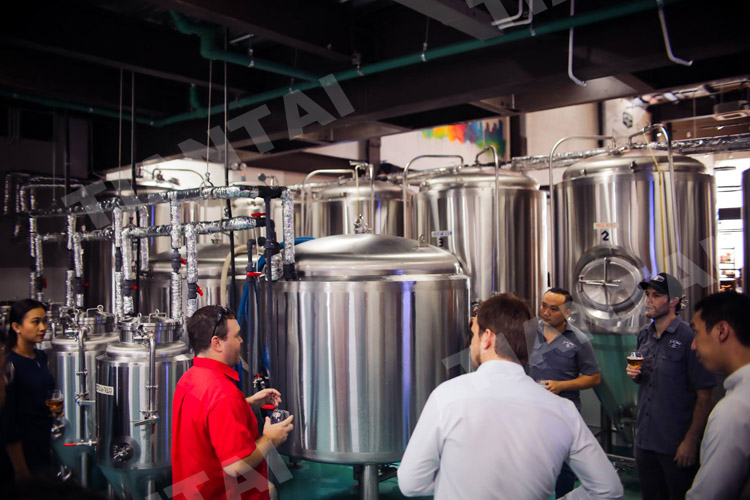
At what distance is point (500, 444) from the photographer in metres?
1.78

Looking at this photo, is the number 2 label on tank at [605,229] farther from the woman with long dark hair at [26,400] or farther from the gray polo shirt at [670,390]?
the woman with long dark hair at [26,400]

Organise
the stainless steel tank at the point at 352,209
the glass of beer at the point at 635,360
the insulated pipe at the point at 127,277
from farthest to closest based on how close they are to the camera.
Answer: the stainless steel tank at the point at 352,209, the insulated pipe at the point at 127,277, the glass of beer at the point at 635,360

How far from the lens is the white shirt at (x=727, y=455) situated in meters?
1.69

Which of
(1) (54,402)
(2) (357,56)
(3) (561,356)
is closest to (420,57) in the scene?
(2) (357,56)

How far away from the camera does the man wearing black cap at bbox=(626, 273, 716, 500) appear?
3.11m

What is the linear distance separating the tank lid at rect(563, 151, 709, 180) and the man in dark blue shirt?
1.27 meters

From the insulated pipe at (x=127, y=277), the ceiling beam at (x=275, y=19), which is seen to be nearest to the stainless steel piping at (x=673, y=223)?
the ceiling beam at (x=275, y=19)

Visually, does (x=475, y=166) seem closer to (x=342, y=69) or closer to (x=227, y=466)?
(x=342, y=69)

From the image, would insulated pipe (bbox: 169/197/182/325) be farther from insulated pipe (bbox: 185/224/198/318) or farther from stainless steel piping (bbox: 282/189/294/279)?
stainless steel piping (bbox: 282/189/294/279)

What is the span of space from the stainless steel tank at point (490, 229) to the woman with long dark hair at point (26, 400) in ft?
10.7

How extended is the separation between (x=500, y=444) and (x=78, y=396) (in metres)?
3.33

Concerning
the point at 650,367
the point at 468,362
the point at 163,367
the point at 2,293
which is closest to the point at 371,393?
the point at 468,362

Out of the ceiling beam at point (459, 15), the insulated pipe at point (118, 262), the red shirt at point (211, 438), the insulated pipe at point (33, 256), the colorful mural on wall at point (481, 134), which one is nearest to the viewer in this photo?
the red shirt at point (211, 438)

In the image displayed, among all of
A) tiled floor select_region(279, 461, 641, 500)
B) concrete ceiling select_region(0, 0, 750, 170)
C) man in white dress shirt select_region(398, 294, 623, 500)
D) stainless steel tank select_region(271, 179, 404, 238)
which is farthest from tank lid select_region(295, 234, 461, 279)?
stainless steel tank select_region(271, 179, 404, 238)
